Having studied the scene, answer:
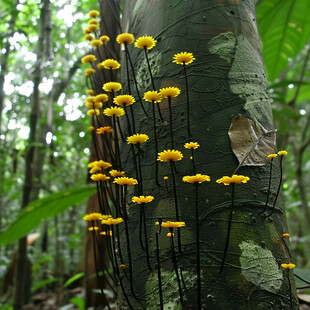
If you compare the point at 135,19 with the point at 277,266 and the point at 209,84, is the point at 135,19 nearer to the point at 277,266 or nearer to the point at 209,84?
the point at 209,84

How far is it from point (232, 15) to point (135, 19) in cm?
32

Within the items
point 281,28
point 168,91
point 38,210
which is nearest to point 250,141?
point 168,91

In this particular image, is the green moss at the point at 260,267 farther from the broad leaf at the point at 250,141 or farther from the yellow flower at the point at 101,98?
the yellow flower at the point at 101,98

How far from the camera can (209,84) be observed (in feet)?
2.94

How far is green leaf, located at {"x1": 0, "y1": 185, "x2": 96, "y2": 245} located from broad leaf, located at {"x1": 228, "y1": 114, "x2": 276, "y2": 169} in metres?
1.17

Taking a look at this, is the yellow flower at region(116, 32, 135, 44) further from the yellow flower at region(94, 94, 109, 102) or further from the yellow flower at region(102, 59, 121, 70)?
the yellow flower at region(94, 94, 109, 102)

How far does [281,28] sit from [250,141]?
2.01 metres

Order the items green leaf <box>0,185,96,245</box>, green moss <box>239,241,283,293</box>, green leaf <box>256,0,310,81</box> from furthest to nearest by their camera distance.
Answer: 1. green leaf <box>256,0,310,81</box>
2. green leaf <box>0,185,96,245</box>
3. green moss <box>239,241,283,293</box>

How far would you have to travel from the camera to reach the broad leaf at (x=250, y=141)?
83cm

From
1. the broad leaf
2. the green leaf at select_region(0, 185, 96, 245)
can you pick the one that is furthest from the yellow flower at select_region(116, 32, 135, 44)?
the green leaf at select_region(0, 185, 96, 245)

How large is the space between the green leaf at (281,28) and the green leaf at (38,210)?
167 centimetres

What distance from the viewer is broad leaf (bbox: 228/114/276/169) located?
0.83 m

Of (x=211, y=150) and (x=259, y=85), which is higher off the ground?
(x=259, y=85)

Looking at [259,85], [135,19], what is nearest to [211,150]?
[259,85]
